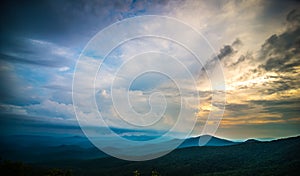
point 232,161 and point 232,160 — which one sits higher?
point 232,160

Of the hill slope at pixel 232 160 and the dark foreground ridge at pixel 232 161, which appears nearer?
the dark foreground ridge at pixel 232 161

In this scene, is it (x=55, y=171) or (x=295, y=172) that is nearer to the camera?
(x=55, y=171)

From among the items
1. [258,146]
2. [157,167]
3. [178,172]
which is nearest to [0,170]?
[178,172]

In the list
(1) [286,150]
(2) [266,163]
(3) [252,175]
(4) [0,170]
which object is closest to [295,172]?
(3) [252,175]

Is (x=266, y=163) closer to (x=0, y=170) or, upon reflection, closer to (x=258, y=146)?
(x=258, y=146)

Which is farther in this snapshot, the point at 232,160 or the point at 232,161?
the point at 232,160

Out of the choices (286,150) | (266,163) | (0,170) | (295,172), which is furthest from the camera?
(286,150)

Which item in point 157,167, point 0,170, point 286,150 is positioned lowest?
point 157,167

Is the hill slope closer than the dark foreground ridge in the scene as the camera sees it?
No

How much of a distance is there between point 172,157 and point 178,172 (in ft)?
142

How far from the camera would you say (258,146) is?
15350 centimetres

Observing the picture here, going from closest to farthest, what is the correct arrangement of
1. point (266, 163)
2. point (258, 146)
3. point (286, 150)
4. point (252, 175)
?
point (252, 175) < point (266, 163) < point (286, 150) < point (258, 146)

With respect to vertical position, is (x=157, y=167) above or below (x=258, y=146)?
below

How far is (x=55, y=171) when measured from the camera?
32.3m
